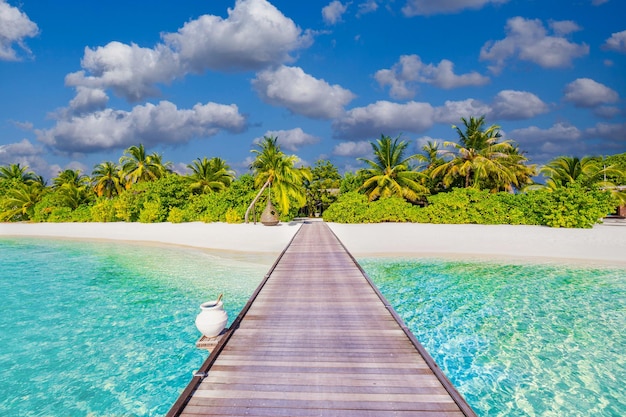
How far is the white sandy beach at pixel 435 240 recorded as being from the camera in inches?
577

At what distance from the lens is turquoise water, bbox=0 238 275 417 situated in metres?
5.01

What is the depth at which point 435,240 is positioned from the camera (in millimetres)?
17281

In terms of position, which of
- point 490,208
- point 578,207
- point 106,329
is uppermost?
point 578,207

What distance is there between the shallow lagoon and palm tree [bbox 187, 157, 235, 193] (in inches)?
793

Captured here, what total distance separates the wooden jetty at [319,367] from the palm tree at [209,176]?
28.2 metres

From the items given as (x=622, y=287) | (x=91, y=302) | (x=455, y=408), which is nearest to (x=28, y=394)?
(x=91, y=302)

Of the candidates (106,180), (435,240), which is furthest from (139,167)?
(435,240)

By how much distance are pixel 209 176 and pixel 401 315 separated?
1176 inches

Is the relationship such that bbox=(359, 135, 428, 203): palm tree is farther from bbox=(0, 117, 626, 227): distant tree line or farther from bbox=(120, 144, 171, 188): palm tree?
bbox=(120, 144, 171, 188): palm tree

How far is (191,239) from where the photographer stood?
20766 mm

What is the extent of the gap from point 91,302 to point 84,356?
3.87 metres

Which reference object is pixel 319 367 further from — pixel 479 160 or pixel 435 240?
pixel 479 160

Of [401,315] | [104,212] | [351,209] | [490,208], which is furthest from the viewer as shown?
[104,212]

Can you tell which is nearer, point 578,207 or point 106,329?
point 106,329
